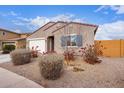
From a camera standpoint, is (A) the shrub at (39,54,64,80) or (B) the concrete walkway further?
(A) the shrub at (39,54,64,80)

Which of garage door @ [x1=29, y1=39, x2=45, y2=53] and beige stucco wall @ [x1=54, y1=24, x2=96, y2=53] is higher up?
beige stucco wall @ [x1=54, y1=24, x2=96, y2=53]

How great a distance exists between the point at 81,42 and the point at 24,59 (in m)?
6.85

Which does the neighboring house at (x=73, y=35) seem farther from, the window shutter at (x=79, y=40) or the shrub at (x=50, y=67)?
the shrub at (x=50, y=67)

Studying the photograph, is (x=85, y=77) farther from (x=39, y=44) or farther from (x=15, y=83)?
(x=39, y=44)

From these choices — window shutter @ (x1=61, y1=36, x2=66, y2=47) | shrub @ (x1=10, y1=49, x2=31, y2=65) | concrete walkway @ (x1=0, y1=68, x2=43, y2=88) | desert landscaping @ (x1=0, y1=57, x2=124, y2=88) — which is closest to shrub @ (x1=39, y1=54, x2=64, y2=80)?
desert landscaping @ (x1=0, y1=57, x2=124, y2=88)

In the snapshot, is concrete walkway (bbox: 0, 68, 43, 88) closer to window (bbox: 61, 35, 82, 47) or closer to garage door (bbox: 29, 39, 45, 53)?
window (bbox: 61, 35, 82, 47)

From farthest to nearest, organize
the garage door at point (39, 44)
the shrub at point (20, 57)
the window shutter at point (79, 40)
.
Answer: the garage door at point (39, 44), the window shutter at point (79, 40), the shrub at point (20, 57)

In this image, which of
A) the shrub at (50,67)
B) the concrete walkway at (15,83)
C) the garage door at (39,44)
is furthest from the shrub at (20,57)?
the garage door at (39,44)

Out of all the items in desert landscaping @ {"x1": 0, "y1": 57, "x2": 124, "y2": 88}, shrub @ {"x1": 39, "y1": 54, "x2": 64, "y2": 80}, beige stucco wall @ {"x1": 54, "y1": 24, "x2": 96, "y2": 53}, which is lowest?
desert landscaping @ {"x1": 0, "y1": 57, "x2": 124, "y2": 88}

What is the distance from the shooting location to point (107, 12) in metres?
17.7

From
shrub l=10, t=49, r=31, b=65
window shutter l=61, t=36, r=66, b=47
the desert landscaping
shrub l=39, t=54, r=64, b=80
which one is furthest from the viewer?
window shutter l=61, t=36, r=66, b=47

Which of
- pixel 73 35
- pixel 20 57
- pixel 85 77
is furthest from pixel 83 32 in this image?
pixel 85 77

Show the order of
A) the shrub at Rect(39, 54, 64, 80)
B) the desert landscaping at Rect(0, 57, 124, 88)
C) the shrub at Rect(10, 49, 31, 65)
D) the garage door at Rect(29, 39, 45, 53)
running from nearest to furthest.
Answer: the desert landscaping at Rect(0, 57, 124, 88)
the shrub at Rect(39, 54, 64, 80)
the shrub at Rect(10, 49, 31, 65)
the garage door at Rect(29, 39, 45, 53)
